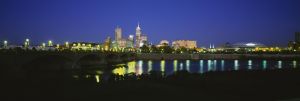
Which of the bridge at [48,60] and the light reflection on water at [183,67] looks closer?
the bridge at [48,60]

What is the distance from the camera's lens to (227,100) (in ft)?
59.7

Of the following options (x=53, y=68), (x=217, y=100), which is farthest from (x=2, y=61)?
(x=217, y=100)

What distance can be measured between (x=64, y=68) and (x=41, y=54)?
10.6 meters

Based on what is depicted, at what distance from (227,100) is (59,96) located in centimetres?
900

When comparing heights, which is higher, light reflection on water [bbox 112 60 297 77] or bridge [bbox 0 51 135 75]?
bridge [bbox 0 51 135 75]

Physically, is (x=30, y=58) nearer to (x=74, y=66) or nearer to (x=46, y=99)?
(x=74, y=66)

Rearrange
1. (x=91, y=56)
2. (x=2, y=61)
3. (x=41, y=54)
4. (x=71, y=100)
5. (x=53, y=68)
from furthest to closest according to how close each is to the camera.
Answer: (x=91, y=56) < (x=53, y=68) < (x=41, y=54) < (x=2, y=61) < (x=71, y=100)

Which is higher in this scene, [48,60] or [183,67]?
[48,60]

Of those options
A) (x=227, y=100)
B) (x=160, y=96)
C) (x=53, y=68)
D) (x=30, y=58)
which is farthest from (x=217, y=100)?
(x=53, y=68)

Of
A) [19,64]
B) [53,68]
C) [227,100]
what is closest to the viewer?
[227,100]

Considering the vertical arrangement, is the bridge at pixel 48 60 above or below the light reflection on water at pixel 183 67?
above

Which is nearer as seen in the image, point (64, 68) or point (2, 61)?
point (2, 61)

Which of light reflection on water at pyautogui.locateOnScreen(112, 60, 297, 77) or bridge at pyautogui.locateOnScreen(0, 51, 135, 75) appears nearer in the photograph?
bridge at pyautogui.locateOnScreen(0, 51, 135, 75)

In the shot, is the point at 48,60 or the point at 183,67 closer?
the point at 48,60
